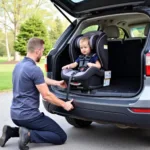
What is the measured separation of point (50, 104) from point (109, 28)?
198cm

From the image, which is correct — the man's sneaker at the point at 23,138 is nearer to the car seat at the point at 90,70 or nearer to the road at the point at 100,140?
the road at the point at 100,140

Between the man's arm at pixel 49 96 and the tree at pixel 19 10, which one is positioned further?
the tree at pixel 19 10

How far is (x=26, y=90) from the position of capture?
429cm

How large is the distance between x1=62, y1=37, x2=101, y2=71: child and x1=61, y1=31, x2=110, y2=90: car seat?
59mm

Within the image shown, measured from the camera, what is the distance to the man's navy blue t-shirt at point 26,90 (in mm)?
4250

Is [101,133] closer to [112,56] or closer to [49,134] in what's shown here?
[49,134]

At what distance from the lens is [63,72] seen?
4609mm

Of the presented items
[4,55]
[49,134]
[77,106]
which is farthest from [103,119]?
[4,55]

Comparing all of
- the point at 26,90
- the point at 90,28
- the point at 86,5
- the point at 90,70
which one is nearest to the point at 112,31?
the point at 90,28

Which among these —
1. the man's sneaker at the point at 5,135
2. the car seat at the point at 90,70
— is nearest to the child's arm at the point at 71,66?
the car seat at the point at 90,70

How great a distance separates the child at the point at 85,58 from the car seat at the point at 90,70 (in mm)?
A: 59

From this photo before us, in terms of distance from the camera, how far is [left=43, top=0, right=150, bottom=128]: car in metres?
3.72

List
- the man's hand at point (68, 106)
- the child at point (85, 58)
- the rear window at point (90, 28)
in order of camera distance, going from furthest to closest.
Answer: the rear window at point (90, 28) < the child at point (85, 58) < the man's hand at point (68, 106)

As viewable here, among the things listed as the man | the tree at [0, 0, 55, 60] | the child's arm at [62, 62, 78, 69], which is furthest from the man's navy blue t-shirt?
the tree at [0, 0, 55, 60]
